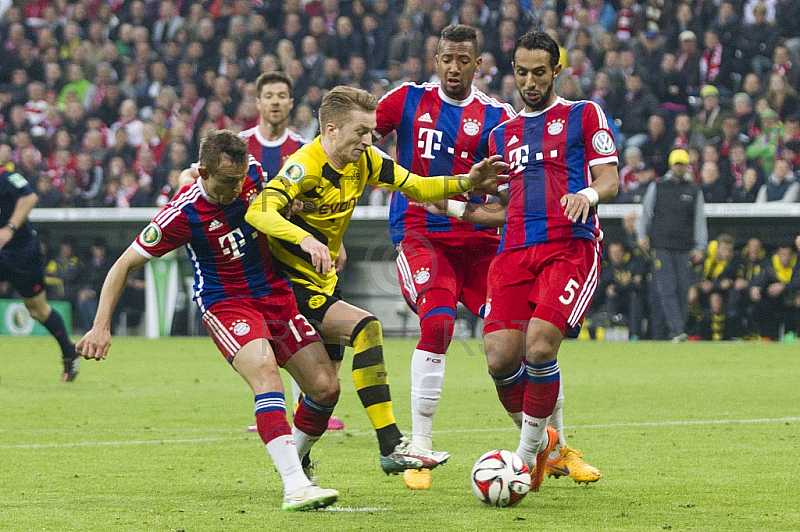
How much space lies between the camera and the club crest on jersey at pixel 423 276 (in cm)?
647

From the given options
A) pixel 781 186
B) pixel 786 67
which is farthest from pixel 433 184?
pixel 786 67

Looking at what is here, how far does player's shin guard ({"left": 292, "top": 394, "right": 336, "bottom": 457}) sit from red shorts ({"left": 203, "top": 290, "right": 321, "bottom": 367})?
0.84ft

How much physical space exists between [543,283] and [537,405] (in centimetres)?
59

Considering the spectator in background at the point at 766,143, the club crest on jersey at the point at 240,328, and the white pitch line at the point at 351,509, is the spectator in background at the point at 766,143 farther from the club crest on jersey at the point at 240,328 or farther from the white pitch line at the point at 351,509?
the white pitch line at the point at 351,509

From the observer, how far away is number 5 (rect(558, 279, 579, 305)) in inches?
218

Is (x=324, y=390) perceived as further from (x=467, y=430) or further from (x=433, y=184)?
(x=467, y=430)

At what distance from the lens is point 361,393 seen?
5.51m

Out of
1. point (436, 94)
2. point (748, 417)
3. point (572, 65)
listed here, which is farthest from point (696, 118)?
point (436, 94)

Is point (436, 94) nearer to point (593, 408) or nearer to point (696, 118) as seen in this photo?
point (593, 408)

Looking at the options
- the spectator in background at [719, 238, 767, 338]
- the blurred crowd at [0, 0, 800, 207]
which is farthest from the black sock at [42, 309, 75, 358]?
the spectator in background at [719, 238, 767, 338]

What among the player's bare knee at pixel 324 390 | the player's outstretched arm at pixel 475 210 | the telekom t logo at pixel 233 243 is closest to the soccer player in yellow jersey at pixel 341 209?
the player's bare knee at pixel 324 390

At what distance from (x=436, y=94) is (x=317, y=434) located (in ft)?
7.56

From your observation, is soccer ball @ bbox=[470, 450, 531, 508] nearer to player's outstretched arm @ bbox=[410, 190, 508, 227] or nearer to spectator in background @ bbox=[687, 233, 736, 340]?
player's outstretched arm @ bbox=[410, 190, 508, 227]

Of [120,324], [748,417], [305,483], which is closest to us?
[305,483]
